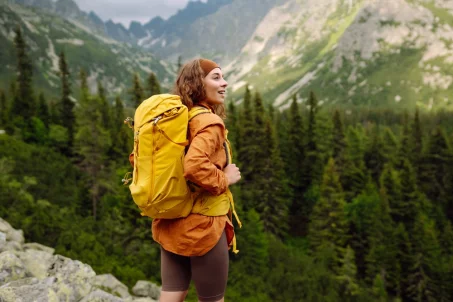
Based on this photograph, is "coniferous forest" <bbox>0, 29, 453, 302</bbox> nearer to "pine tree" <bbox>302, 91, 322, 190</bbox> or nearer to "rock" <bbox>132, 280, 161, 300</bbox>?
"pine tree" <bbox>302, 91, 322, 190</bbox>

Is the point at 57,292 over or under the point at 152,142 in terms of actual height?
under

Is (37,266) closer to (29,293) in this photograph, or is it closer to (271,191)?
(29,293)

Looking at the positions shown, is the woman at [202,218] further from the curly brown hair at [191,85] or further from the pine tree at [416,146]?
the pine tree at [416,146]

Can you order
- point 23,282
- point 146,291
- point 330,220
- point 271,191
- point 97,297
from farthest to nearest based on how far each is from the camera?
point 271,191, point 330,220, point 146,291, point 97,297, point 23,282

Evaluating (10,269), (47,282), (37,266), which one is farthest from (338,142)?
(47,282)

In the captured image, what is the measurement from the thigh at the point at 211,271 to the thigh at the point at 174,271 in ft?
0.87

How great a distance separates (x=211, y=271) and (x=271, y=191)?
142 ft

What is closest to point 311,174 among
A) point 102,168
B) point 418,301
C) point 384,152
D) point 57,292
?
point 384,152

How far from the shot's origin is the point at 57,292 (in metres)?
6.14

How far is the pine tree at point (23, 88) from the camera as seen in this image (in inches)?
2052

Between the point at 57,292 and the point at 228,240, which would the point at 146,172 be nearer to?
the point at 228,240

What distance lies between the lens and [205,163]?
3.55 meters

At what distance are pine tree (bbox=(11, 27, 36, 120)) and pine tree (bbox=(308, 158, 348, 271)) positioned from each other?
3894 cm

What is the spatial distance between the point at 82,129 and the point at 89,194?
6.92 metres
